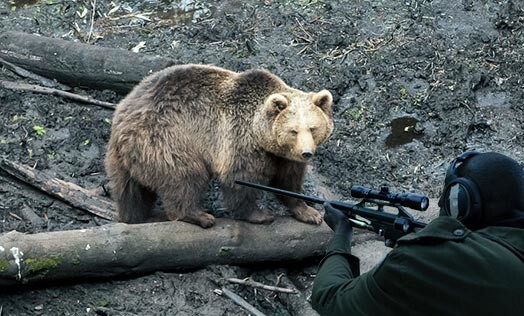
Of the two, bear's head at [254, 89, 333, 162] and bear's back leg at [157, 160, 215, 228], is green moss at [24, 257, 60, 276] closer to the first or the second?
bear's back leg at [157, 160, 215, 228]

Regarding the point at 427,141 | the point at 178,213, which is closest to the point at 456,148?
the point at 427,141

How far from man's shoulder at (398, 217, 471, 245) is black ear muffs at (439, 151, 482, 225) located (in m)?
0.14

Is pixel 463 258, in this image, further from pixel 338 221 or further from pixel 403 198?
pixel 338 221

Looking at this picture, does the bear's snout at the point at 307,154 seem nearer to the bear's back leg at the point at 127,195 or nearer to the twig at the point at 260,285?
the twig at the point at 260,285

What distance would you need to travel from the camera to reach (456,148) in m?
9.17

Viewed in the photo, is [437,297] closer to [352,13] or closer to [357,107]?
[357,107]

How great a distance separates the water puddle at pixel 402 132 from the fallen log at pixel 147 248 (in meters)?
2.46

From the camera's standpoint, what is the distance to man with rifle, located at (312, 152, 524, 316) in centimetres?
352

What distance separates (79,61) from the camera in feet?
31.7

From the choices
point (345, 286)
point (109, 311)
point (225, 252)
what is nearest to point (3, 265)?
point (109, 311)

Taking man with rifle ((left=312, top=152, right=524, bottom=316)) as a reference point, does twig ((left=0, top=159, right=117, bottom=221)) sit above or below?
below

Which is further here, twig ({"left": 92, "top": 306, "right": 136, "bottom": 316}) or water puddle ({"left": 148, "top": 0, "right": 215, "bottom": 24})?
water puddle ({"left": 148, "top": 0, "right": 215, "bottom": 24})

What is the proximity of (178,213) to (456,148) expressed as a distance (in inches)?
146

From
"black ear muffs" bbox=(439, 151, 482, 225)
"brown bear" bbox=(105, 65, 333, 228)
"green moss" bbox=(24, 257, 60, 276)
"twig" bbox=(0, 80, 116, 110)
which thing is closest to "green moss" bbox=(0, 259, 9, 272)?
"green moss" bbox=(24, 257, 60, 276)
